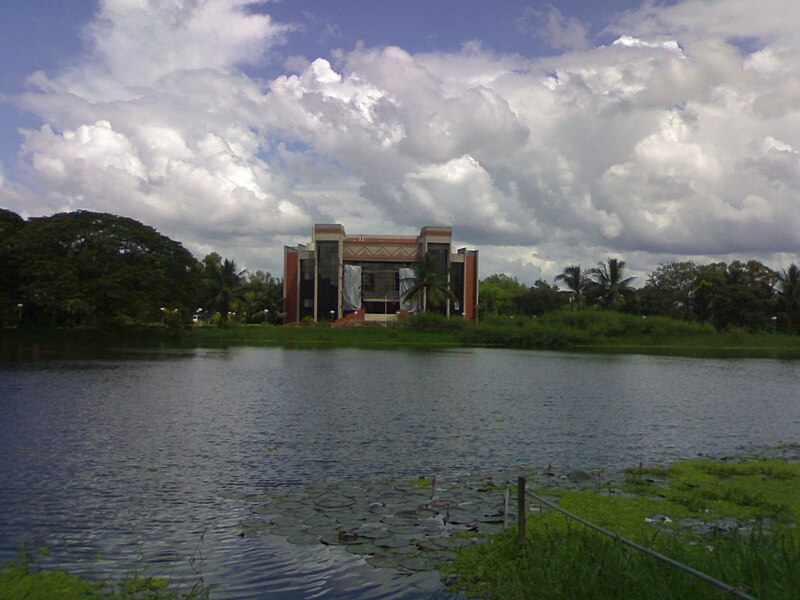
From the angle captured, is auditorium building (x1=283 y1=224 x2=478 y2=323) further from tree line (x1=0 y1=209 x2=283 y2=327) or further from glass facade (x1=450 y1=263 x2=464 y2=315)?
tree line (x1=0 y1=209 x2=283 y2=327)

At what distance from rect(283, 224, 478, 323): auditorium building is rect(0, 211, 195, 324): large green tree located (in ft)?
120

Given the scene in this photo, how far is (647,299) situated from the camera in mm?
98125

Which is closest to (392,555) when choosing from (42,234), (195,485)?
(195,485)

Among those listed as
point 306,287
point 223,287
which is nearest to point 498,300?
point 306,287

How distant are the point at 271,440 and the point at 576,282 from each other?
7773 centimetres

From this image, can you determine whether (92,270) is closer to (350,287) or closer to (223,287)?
(223,287)

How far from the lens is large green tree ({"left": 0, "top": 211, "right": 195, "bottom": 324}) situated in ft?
188

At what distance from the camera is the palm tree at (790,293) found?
275 ft

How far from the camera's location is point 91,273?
60000mm

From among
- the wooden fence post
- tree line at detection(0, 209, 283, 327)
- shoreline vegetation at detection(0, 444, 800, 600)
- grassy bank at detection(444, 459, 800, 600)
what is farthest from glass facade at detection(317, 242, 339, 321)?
the wooden fence post

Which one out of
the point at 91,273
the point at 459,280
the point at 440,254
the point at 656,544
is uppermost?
the point at 440,254

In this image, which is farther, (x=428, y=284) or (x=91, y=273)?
(x=428, y=284)

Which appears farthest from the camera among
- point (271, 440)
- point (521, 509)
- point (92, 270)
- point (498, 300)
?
point (498, 300)

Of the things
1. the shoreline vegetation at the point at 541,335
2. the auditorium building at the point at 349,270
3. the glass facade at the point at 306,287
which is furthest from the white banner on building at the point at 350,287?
the shoreline vegetation at the point at 541,335
